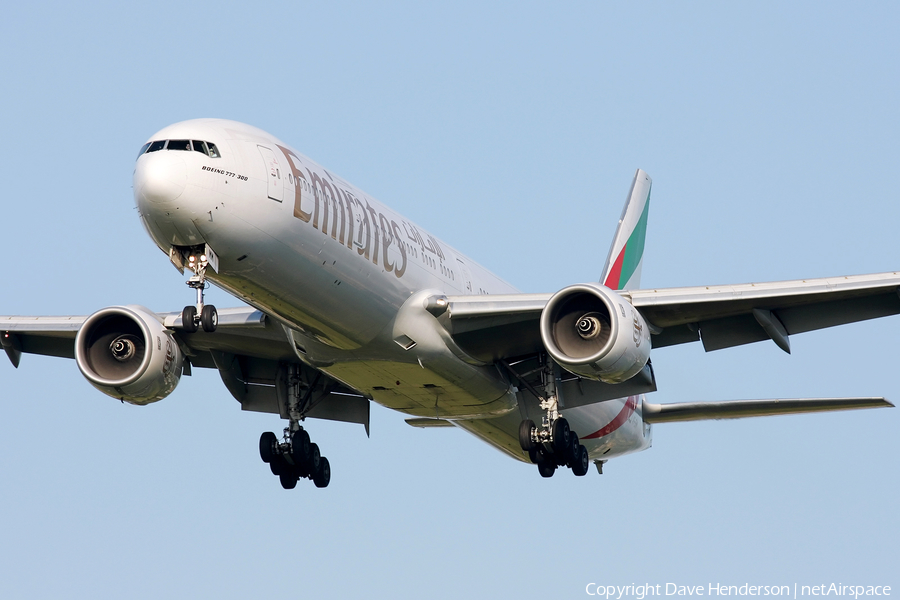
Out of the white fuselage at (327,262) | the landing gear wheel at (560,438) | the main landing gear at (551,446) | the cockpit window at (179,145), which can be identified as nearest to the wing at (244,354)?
the white fuselage at (327,262)

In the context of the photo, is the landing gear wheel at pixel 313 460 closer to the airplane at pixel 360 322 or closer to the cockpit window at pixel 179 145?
the airplane at pixel 360 322

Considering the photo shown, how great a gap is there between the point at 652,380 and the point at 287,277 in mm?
8419

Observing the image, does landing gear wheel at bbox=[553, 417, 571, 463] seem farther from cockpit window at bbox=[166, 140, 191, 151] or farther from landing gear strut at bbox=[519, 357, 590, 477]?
cockpit window at bbox=[166, 140, 191, 151]

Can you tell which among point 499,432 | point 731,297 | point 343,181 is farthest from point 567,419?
point 343,181

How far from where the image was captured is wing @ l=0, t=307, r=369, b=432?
24797 millimetres

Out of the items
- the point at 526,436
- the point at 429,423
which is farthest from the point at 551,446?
the point at 429,423

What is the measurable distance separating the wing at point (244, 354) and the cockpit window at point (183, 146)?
4969 mm

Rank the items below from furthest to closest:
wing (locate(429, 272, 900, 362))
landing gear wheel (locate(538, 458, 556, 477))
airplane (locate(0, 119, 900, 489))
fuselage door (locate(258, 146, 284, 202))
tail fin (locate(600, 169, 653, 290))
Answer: tail fin (locate(600, 169, 653, 290)) < landing gear wheel (locate(538, 458, 556, 477)) < wing (locate(429, 272, 900, 362)) < fuselage door (locate(258, 146, 284, 202)) < airplane (locate(0, 119, 900, 489))

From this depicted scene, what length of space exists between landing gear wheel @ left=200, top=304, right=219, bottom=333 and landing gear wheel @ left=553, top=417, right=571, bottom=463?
26.3 feet

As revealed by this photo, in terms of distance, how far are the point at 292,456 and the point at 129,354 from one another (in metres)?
4.20

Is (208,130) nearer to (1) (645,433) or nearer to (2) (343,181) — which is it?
(2) (343,181)

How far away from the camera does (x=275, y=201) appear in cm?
2038

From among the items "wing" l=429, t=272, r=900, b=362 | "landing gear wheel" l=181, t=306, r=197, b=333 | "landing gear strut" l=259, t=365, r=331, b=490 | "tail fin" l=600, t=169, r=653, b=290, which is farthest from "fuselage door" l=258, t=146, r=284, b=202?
"tail fin" l=600, t=169, r=653, b=290

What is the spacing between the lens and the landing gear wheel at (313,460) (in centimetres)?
2683
